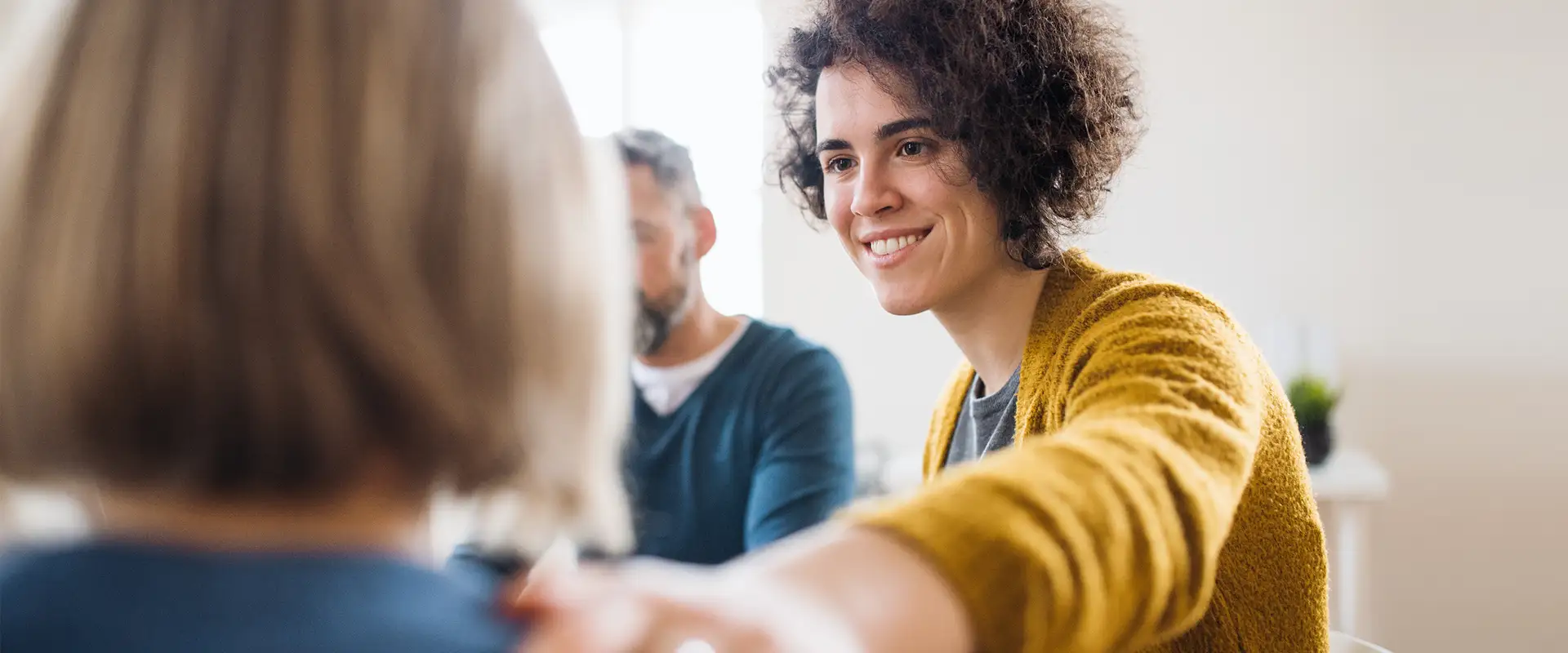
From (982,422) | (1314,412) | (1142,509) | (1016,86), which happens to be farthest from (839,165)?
(1314,412)

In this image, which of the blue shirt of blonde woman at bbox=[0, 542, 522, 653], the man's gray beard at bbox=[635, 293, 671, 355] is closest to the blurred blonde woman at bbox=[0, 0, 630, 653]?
the blue shirt of blonde woman at bbox=[0, 542, 522, 653]

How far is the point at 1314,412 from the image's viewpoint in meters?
2.52

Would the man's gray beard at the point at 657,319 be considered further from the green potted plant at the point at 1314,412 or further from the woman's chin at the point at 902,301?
the green potted plant at the point at 1314,412

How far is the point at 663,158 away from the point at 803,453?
1.53ft

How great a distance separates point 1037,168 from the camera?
1.20 m

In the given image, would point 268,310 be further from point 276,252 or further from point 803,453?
point 803,453

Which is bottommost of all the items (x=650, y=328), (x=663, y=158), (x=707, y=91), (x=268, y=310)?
(x=268, y=310)

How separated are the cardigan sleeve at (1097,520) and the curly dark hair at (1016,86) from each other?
0.51 metres

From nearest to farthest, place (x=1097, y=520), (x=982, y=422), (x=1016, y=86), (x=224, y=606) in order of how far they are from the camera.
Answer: (x=224, y=606) < (x=1097, y=520) < (x=1016, y=86) < (x=982, y=422)

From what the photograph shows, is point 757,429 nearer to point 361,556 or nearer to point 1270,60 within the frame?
point 361,556

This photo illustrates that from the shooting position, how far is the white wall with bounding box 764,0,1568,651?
278 cm

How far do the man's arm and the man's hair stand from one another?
0.30 m

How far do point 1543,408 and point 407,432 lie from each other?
10.3ft

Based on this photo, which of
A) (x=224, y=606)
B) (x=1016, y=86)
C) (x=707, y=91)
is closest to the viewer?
(x=224, y=606)
